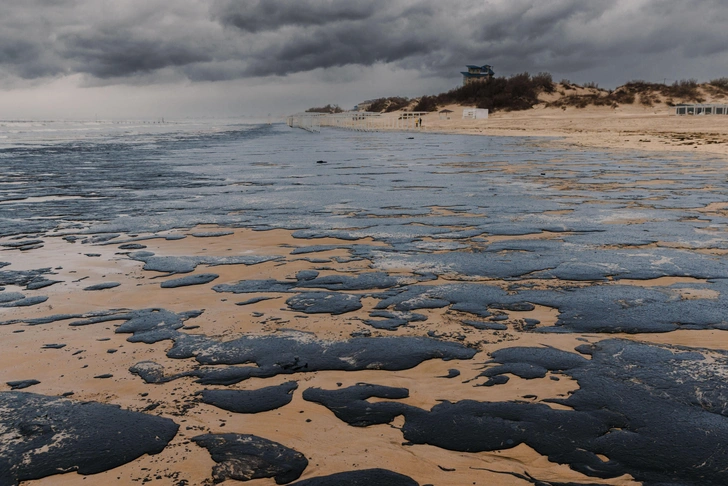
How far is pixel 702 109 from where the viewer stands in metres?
47.4

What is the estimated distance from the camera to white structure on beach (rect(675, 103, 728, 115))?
46812mm

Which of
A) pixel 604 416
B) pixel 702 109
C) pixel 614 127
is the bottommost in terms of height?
pixel 604 416

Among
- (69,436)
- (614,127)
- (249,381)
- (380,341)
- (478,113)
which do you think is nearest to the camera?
(69,436)

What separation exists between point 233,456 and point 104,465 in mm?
468

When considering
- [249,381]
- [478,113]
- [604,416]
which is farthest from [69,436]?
[478,113]

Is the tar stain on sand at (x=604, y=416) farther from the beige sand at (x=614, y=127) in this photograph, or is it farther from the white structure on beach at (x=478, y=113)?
the white structure on beach at (x=478, y=113)

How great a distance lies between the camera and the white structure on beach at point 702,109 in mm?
46812

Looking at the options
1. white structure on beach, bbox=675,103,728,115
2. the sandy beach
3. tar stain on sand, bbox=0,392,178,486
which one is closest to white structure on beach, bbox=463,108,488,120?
white structure on beach, bbox=675,103,728,115

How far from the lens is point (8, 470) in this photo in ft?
7.26

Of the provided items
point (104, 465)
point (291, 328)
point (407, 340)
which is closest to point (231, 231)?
point (291, 328)

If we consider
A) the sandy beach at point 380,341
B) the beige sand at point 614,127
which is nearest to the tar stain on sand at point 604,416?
the sandy beach at point 380,341

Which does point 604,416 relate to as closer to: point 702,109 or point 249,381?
point 249,381

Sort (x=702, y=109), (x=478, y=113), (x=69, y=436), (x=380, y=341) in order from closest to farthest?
(x=69, y=436) → (x=380, y=341) → (x=702, y=109) → (x=478, y=113)

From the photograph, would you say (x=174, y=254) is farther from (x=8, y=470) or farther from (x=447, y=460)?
(x=447, y=460)
